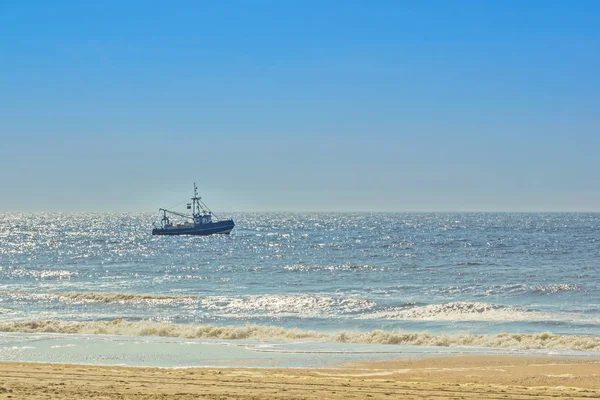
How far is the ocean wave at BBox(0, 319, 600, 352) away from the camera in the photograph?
1095 inches

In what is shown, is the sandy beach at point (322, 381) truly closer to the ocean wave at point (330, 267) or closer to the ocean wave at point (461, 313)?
the ocean wave at point (461, 313)

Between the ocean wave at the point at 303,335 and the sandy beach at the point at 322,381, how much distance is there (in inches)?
202

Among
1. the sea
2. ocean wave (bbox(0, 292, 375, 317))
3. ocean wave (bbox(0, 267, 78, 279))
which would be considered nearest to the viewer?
the sea

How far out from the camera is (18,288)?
50812 millimetres

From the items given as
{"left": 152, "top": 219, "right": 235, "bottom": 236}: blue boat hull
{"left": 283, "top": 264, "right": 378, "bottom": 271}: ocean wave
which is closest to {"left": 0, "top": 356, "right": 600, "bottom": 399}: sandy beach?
{"left": 283, "top": 264, "right": 378, "bottom": 271}: ocean wave

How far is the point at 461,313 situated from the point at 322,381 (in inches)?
802

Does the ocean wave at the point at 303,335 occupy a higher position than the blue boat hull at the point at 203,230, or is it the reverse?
the blue boat hull at the point at 203,230

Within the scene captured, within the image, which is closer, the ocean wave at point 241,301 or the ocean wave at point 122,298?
the ocean wave at point 241,301

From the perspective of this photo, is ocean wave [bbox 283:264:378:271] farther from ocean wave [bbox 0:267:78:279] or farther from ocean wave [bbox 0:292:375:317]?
ocean wave [bbox 0:292:375:317]

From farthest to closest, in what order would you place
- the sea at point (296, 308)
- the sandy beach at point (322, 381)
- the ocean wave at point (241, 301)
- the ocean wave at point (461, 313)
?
the ocean wave at point (241, 301) < the ocean wave at point (461, 313) < the sea at point (296, 308) < the sandy beach at point (322, 381)

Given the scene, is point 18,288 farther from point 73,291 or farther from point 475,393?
point 475,393

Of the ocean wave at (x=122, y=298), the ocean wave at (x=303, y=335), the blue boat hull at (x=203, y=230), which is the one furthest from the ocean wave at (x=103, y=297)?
the blue boat hull at (x=203, y=230)

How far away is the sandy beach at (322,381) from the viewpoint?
16.3m

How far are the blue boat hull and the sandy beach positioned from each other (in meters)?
116
